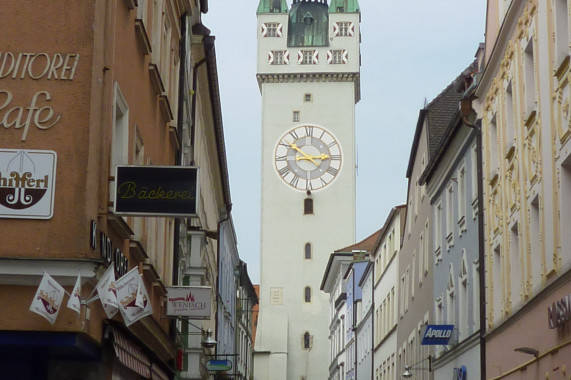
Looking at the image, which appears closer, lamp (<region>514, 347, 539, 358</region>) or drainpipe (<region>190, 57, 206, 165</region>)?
lamp (<region>514, 347, 539, 358</region>)

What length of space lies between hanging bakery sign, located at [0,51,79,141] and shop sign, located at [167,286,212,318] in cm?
760

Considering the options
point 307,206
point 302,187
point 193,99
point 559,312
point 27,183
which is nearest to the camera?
point 27,183

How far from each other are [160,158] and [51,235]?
7.69 meters

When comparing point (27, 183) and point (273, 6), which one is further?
point (273, 6)

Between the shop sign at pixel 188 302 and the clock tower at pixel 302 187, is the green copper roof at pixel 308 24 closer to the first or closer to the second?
the clock tower at pixel 302 187

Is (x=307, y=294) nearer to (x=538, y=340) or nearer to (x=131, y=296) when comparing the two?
(x=538, y=340)

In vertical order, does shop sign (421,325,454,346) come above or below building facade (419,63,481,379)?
below

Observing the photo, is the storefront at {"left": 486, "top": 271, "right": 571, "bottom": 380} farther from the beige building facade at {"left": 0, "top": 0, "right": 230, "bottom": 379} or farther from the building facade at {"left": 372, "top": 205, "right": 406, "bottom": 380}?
the building facade at {"left": 372, "top": 205, "right": 406, "bottom": 380}

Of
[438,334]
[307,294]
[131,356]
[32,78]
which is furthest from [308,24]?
[32,78]

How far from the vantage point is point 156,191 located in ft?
43.9

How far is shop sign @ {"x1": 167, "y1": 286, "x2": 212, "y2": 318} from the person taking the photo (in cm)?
1958

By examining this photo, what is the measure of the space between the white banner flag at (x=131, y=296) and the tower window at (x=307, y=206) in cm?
7332

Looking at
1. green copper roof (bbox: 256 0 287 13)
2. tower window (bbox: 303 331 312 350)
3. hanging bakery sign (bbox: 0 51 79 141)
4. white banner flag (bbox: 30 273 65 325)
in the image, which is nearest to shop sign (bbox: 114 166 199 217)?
hanging bakery sign (bbox: 0 51 79 141)

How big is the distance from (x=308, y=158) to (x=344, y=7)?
13.7 meters
